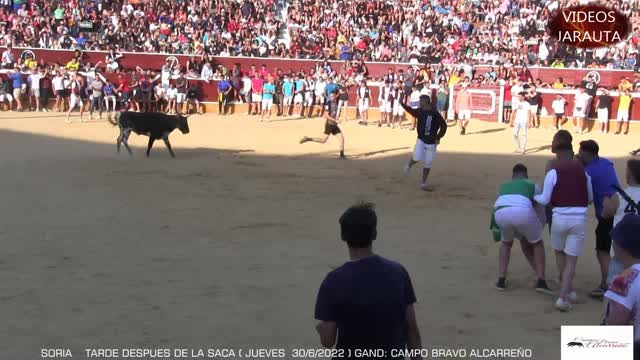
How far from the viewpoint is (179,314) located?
21.1ft

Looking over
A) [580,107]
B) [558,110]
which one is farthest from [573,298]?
[558,110]

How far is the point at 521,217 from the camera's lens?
6.81 metres

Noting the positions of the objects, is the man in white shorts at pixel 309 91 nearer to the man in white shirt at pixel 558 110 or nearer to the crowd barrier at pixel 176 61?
the crowd barrier at pixel 176 61

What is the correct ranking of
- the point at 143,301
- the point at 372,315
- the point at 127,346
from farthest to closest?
the point at 143,301 < the point at 127,346 < the point at 372,315

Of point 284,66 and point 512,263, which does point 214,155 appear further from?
point 284,66

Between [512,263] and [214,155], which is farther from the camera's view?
[214,155]

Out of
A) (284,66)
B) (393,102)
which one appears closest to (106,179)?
(393,102)

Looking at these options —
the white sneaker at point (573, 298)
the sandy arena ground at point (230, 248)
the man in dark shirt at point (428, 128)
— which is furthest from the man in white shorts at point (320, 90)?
the white sneaker at point (573, 298)

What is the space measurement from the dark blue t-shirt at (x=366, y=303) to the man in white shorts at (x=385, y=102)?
21.3 m

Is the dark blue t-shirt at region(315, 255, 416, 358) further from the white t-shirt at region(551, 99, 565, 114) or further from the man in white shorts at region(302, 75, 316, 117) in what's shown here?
the man in white shorts at region(302, 75, 316, 117)

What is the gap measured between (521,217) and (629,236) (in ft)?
10.7

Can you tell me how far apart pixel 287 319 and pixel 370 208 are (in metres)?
2.98

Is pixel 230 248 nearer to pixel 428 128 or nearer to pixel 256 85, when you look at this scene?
pixel 428 128

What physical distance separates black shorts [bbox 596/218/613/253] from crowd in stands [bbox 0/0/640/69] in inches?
819
